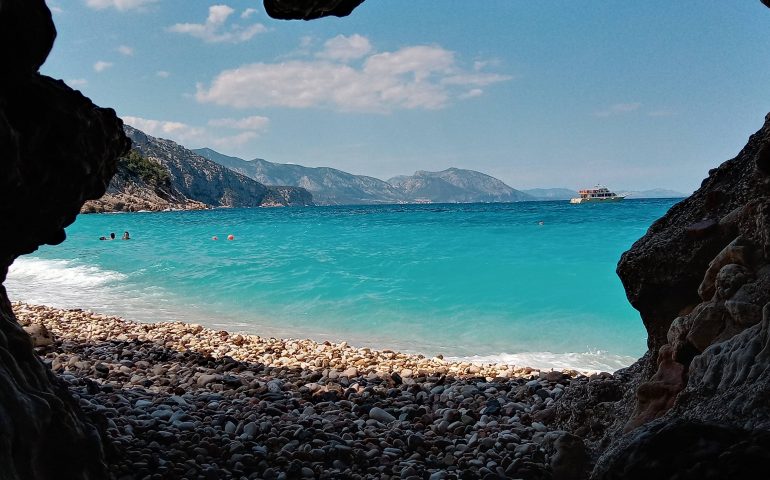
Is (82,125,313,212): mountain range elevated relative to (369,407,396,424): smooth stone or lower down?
elevated

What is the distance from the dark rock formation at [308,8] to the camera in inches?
173

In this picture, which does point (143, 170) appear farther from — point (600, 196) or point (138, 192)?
point (600, 196)

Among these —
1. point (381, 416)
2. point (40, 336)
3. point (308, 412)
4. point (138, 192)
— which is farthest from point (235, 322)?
point (138, 192)

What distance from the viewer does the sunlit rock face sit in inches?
93.2

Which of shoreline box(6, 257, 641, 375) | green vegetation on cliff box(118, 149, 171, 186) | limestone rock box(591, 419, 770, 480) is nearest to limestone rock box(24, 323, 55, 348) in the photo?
shoreline box(6, 257, 641, 375)

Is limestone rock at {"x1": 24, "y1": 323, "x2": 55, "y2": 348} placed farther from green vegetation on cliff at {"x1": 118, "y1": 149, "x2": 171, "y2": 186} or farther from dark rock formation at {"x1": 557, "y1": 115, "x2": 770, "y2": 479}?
green vegetation on cliff at {"x1": 118, "y1": 149, "x2": 171, "y2": 186}

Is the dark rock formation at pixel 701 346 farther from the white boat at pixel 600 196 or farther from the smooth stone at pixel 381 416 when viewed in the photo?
the white boat at pixel 600 196

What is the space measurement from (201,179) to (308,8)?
523 feet

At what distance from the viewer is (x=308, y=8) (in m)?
4.46

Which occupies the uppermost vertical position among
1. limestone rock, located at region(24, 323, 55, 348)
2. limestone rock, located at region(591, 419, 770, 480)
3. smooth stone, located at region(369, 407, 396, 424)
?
limestone rock, located at region(591, 419, 770, 480)

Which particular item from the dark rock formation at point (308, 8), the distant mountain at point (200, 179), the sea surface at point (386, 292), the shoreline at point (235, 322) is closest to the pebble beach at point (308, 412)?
the shoreline at point (235, 322)

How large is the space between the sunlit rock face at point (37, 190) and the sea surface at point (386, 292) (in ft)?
23.3

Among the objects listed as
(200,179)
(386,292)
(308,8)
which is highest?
(200,179)

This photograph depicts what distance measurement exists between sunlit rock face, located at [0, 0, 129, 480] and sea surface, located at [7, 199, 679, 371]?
7.12 m
